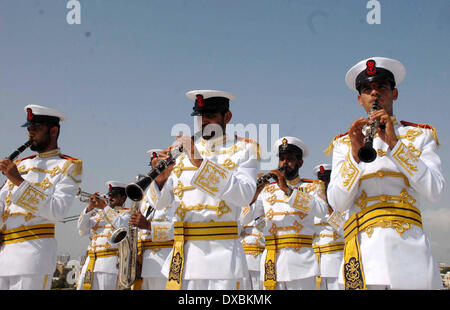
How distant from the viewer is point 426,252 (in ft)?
12.9

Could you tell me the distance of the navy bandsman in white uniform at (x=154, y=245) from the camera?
9.11 m

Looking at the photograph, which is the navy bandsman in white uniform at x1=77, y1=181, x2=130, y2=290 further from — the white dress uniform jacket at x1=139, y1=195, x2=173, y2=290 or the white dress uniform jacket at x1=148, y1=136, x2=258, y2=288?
the white dress uniform jacket at x1=148, y1=136, x2=258, y2=288

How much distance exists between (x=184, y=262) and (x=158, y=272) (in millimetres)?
4575

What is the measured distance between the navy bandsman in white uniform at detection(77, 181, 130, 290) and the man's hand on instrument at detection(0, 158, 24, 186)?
15.1 feet

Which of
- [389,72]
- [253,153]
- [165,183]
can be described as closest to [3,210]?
[165,183]

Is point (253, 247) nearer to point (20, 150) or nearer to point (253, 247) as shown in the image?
point (253, 247)

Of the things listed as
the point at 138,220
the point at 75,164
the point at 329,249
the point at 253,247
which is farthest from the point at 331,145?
the point at 253,247

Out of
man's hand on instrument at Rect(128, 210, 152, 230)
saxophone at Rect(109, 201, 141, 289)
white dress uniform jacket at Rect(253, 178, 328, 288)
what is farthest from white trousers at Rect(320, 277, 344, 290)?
man's hand on instrument at Rect(128, 210, 152, 230)

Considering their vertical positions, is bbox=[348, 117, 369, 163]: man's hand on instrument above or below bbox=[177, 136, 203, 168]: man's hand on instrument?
below

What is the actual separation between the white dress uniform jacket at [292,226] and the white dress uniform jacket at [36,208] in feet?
12.8

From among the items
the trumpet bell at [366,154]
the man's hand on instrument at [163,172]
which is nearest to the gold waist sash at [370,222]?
the trumpet bell at [366,154]

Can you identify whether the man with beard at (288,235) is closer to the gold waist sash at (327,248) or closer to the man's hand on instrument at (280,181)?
the man's hand on instrument at (280,181)

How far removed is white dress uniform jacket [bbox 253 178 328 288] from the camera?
7.93 m
